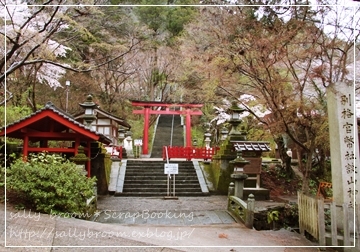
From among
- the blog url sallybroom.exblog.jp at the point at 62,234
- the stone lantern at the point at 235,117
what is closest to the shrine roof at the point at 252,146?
the stone lantern at the point at 235,117

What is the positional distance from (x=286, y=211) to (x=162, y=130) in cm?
1908

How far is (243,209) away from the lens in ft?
23.8

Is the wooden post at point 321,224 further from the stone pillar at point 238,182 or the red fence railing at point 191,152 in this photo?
the red fence railing at point 191,152

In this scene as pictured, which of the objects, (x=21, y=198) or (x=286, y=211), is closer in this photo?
(x=21, y=198)

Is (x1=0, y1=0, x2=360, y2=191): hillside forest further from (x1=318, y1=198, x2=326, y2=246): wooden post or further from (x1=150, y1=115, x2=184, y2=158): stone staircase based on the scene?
(x1=150, y1=115, x2=184, y2=158): stone staircase

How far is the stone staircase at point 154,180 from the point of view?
12.0 meters

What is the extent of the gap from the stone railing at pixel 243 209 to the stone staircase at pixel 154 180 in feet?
12.5

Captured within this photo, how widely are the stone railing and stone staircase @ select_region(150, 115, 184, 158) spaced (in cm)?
1229

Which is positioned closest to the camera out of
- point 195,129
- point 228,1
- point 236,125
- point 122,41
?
point 228,1

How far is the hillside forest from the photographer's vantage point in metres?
7.63

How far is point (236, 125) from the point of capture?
12.8 meters

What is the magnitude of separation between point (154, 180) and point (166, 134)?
41.3 feet

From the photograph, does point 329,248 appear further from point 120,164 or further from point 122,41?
point 122,41

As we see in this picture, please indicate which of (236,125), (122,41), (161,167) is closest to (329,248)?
(236,125)
